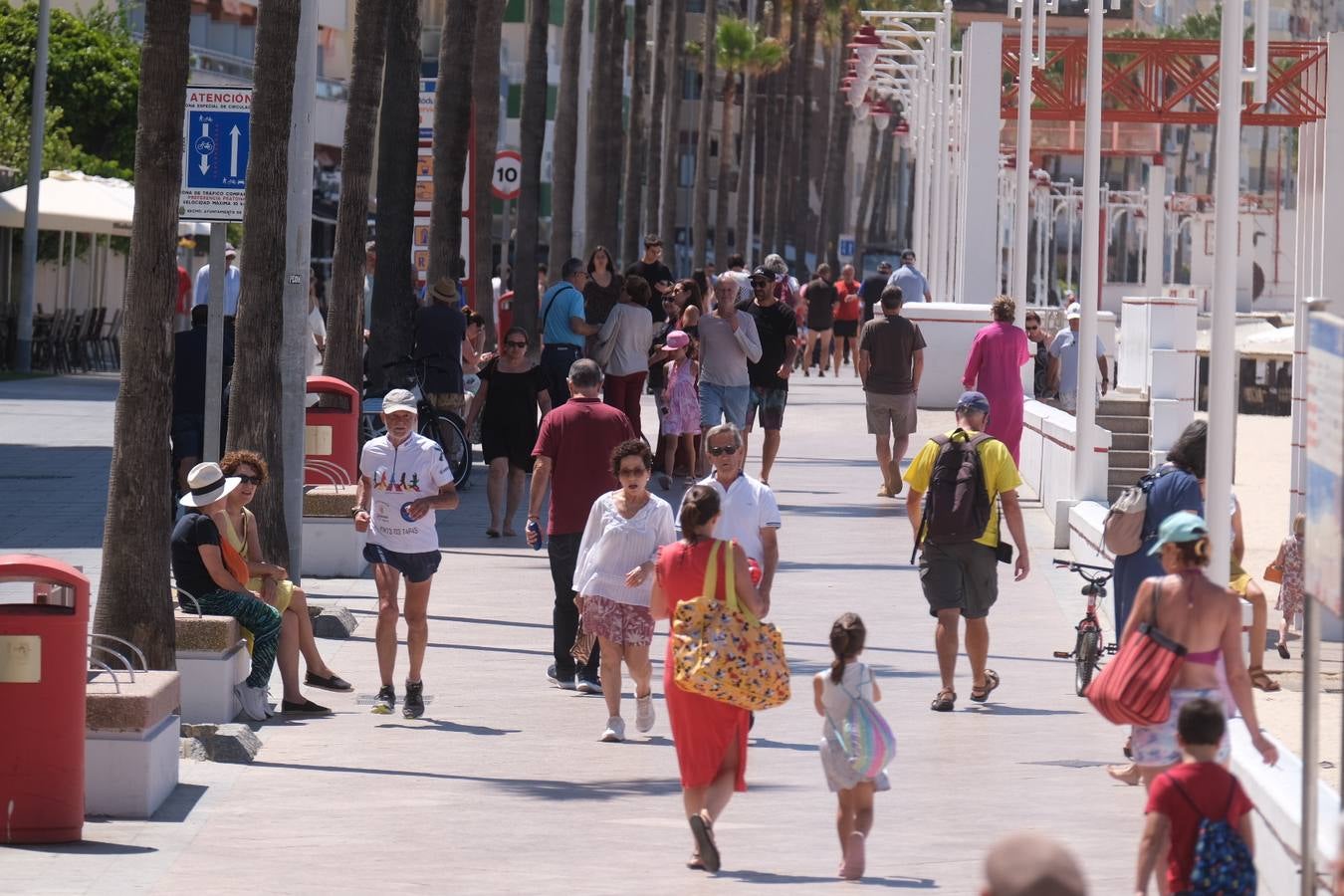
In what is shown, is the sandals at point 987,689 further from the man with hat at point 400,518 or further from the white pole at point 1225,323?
the man with hat at point 400,518

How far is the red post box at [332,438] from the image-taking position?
19.2 m

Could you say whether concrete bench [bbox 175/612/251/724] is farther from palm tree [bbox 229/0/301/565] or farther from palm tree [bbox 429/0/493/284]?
palm tree [bbox 429/0/493/284]

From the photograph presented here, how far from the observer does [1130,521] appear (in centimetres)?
1166

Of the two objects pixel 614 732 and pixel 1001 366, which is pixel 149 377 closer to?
pixel 614 732

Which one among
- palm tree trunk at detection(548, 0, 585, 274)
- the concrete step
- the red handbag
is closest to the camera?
the red handbag

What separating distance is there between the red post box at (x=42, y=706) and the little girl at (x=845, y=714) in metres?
2.69

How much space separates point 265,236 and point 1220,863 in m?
9.16

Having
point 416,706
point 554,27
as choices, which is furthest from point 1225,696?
point 554,27

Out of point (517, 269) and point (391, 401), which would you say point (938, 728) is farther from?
point (517, 269)

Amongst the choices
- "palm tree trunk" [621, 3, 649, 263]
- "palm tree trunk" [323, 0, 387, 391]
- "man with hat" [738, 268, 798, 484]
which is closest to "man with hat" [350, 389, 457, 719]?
"palm tree trunk" [323, 0, 387, 391]

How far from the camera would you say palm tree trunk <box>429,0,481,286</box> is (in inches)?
1077

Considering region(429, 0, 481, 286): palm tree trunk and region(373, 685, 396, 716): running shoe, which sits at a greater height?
region(429, 0, 481, 286): palm tree trunk

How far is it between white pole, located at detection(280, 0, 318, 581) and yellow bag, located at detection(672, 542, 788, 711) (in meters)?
6.52

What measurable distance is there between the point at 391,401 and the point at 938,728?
3.19 meters
